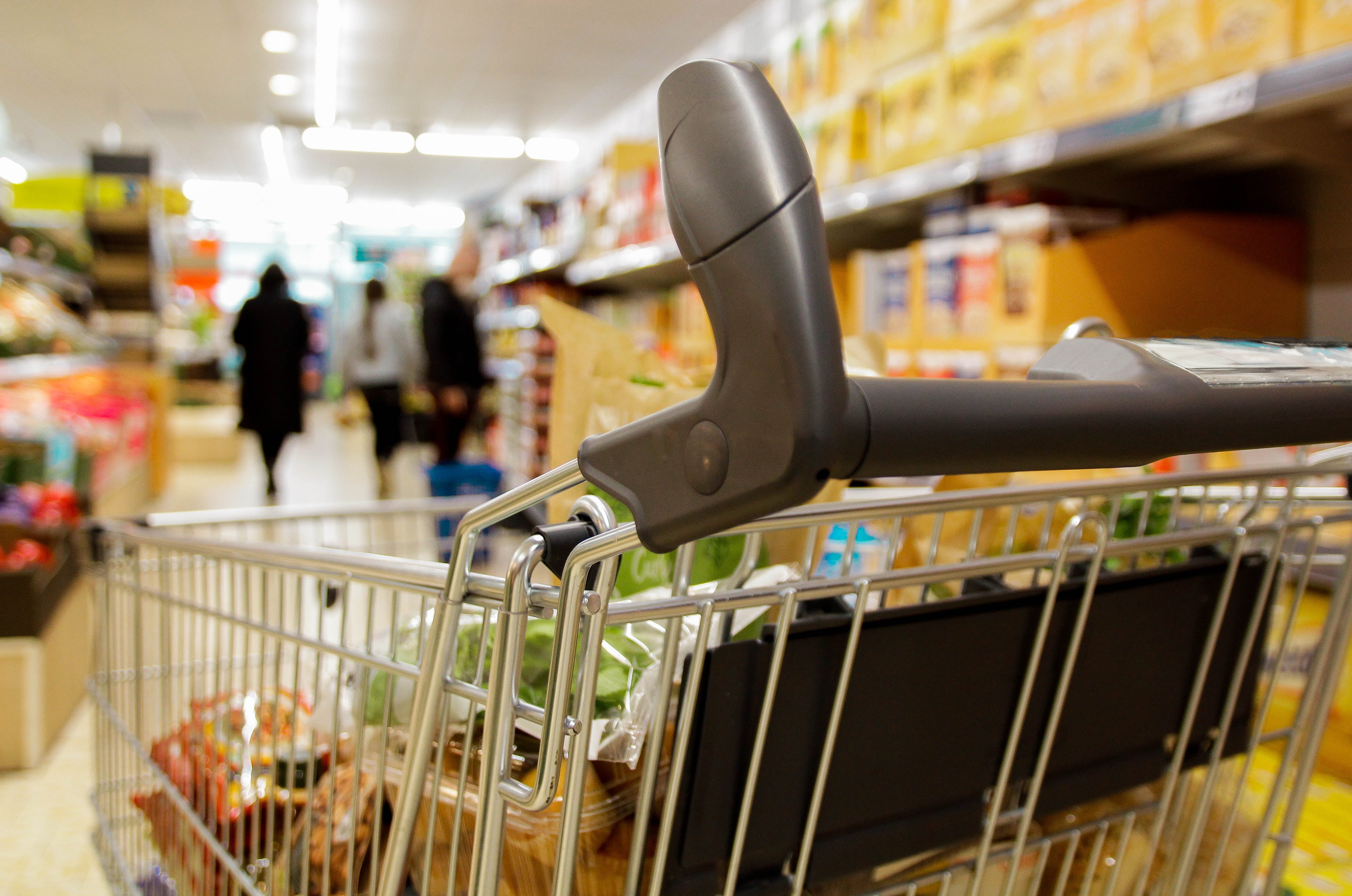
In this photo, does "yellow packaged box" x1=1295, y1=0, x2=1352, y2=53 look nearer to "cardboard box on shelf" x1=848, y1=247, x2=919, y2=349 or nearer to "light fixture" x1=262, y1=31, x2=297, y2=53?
"cardboard box on shelf" x1=848, y1=247, x2=919, y2=349

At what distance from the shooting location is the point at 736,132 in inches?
15.4

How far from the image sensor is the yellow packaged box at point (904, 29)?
2156 mm

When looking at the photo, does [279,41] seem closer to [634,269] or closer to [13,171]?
[634,269]

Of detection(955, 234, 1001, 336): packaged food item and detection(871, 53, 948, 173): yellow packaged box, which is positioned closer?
detection(955, 234, 1001, 336): packaged food item

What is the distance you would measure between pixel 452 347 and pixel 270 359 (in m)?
1.15

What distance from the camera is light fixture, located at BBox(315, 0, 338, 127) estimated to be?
724 centimetres

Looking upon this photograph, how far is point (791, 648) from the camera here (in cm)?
67

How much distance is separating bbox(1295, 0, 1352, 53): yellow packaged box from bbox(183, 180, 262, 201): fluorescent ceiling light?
16.1 metres

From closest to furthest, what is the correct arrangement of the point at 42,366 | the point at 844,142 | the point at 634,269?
1. the point at 844,142
2. the point at 634,269
3. the point at 42,366

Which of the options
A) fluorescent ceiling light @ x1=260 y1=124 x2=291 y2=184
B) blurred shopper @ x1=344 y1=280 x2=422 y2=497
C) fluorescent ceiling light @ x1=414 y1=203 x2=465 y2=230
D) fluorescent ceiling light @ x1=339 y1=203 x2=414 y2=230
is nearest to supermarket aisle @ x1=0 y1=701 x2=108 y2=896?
A: blurred shopper @ x1=344 y1=280 x2=422 y2=497

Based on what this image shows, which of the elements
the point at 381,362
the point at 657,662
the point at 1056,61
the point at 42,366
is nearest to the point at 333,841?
the point at 657,662

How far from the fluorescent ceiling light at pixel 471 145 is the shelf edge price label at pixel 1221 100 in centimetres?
1087

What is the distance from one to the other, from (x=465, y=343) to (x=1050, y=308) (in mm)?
5281

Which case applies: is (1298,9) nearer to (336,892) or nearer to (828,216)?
(828,216)
